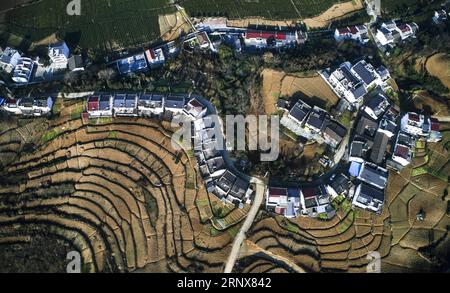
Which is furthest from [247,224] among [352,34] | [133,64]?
[352,34]

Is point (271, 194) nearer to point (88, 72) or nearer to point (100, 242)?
point (100, 242)

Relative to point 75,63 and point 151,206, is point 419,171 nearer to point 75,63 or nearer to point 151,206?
point 151,206

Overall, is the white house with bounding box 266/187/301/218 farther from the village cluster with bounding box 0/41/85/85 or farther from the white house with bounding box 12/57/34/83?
the white house with bounding box 12/57/34/83

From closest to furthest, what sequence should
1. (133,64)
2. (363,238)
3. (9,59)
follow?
(363,238), (9,59), (133,64)

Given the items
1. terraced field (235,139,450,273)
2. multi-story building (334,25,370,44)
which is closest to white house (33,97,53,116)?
terraced field (235,139,450,273)

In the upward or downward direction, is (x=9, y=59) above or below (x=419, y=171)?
above

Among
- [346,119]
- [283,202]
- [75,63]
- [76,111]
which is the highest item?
[75,63]

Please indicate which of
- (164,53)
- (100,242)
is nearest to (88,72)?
(164,53)
